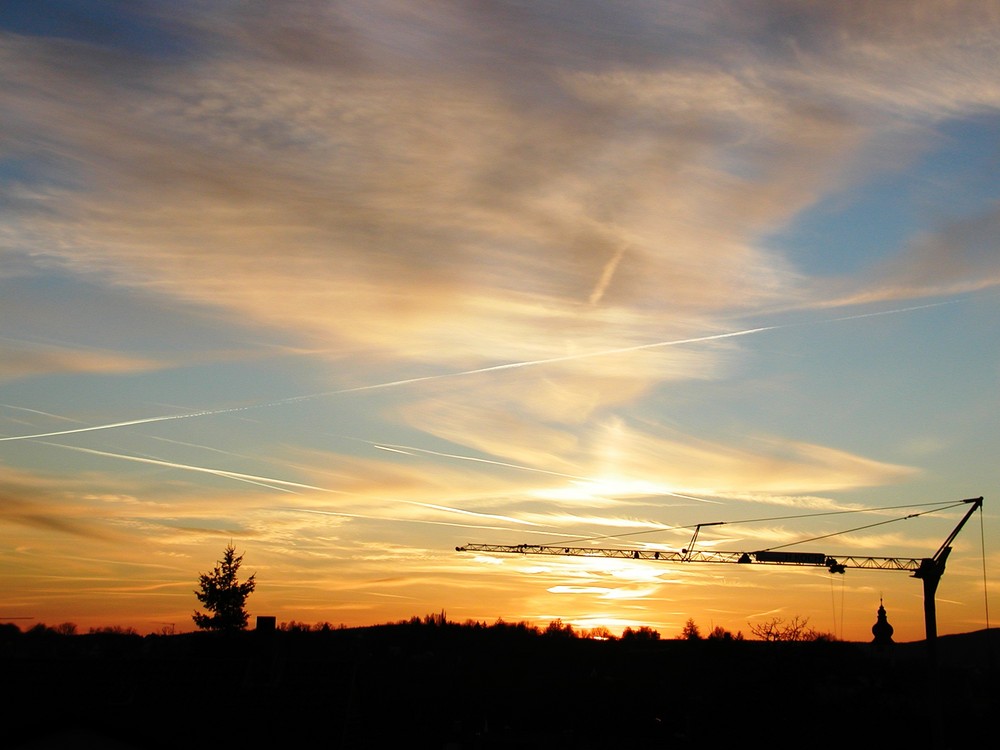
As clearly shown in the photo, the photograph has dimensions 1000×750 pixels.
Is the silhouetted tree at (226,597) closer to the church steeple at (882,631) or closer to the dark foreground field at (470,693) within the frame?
the dark foreground field at (470,693)

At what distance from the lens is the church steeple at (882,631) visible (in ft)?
204

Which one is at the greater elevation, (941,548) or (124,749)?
(941,548)

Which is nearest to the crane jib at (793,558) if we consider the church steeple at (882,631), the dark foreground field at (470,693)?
the dark foreground field at (470,693)

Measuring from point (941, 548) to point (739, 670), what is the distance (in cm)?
2733

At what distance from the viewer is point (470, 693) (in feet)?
395

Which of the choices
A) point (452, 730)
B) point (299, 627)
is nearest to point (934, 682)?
point (452, 730)

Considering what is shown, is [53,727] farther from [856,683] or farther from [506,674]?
[506,674]

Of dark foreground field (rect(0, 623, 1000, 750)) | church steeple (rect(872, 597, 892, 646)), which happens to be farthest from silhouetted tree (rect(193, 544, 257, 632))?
church steeple (rect(872, 597, 892, 646))

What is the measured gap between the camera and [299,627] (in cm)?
14962

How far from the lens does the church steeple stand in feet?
204

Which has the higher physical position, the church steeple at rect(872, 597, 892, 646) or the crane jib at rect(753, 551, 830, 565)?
the crane jib at rect(753, 551, 830, 565)

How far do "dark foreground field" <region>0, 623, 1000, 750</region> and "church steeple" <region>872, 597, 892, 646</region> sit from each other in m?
8.38

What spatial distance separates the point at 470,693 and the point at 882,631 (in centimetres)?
6655

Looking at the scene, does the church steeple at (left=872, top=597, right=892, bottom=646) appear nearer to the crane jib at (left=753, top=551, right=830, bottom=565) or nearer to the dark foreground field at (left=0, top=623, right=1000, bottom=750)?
the dark foreground field at (left=0, top=623, right=1000, bottom=750)
